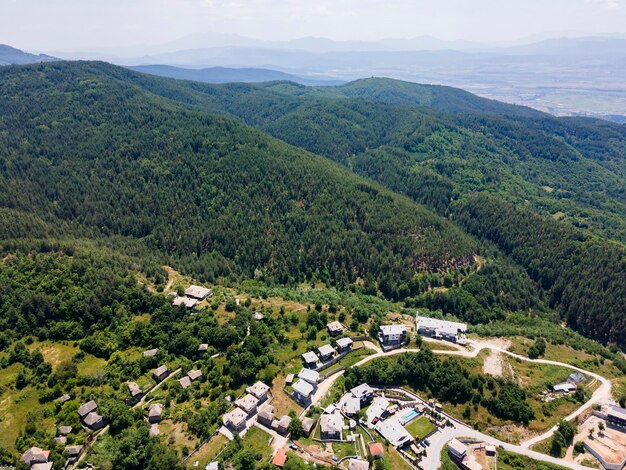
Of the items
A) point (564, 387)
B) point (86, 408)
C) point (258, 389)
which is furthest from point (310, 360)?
point (564, 387)

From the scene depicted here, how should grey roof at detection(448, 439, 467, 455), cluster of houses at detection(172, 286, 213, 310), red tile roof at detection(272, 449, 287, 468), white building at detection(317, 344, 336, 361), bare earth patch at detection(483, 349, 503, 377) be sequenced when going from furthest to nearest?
cluster of houses at detection(172, 286, 213, 310) < white building at detection(317, 344, 336, 361) < bare earth patch at detection(483, 349, 503, 377) < grey roof at detection(448, 439, 467, 455) < red tile roof at detection(272, 449, 287, 468)

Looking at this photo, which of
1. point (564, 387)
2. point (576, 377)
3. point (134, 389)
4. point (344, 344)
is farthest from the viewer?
point (344, 344)

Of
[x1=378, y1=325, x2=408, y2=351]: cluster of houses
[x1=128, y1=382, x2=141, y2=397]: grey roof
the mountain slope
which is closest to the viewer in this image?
[x1=128, y1=382, x2=141, y2=397]: grey roof

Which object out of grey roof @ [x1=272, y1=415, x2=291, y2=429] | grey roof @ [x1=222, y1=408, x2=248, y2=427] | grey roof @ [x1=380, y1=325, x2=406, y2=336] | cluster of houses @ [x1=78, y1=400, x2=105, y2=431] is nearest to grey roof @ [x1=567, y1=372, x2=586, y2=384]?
grey roof @ [x1=380, y1=325, x2=406, y2=336]

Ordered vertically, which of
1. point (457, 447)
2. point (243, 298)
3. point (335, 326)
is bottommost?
point (457, 447)

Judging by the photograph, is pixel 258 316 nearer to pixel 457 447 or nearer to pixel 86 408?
pixel 86 408

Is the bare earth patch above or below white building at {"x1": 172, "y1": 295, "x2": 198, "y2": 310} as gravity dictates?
below

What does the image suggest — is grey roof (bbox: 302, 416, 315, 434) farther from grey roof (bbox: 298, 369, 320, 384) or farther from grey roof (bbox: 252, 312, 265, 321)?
grey roof (bbox: 252, 312, 265, 321)
